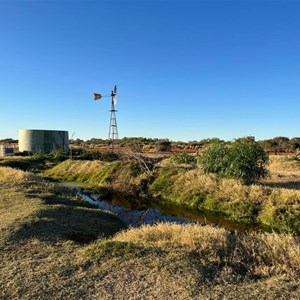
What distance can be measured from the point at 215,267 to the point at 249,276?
0.63m

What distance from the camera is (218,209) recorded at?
15602mm

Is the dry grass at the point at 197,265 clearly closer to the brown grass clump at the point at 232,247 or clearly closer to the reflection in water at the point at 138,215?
the brown grass clump at the point at 232,247

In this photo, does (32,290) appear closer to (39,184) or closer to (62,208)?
(62,208)

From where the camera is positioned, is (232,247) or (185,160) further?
(185,160)

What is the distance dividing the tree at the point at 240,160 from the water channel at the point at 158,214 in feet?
10.1

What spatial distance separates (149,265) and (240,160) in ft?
38.5

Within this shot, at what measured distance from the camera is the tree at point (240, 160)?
671 inches

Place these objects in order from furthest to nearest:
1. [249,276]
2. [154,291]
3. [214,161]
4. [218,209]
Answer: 1. [214,161]
2. [218,209]
3. [249,276]
4. [154,291]

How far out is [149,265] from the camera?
642cm

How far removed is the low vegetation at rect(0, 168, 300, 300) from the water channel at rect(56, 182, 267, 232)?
478 cm

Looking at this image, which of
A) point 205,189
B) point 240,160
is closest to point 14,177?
point 205,189

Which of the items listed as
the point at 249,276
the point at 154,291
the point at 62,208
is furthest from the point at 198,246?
the point at 62,208

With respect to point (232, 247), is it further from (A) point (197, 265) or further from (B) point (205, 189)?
(B) point (205, 189)

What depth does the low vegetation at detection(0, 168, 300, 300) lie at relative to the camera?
5.46 metres
